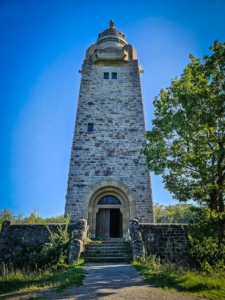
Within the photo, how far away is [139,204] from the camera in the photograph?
10.7 meters

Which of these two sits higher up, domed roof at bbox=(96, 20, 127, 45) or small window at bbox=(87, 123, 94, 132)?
domed roof at bbox=(96, 20, 127, 45)

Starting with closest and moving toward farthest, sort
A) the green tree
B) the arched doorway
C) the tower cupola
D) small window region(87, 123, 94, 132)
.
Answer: the green tree → the arched doorway → small window region(87, 123, 94, 132) → the tower cupola

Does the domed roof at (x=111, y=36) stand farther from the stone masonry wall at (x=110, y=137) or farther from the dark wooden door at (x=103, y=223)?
the dark wooden door at (x=103, y=223)

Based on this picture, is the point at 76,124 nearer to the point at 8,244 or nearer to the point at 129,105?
the point at 129,105

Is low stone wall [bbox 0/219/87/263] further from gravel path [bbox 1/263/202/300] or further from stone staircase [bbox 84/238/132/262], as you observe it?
gravel path [bbox 1/263/202/300]

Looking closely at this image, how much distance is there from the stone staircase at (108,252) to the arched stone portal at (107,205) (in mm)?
2134

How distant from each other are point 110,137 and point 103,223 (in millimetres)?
4851

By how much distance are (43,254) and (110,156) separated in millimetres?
6017

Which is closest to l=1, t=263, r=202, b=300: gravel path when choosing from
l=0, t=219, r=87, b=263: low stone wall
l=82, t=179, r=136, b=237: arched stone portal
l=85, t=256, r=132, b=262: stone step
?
l=85, t=256, r=132, b=262: stone step

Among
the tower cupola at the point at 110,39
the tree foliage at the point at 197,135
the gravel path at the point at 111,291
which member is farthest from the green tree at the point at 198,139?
the tower cupola at the point at 110,39

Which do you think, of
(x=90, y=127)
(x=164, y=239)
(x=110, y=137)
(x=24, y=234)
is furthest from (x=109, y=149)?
(x=24, y=234)

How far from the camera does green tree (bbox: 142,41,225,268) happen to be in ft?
21.6

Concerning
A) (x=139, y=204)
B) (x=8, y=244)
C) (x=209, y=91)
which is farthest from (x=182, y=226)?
(x=8, y=244)

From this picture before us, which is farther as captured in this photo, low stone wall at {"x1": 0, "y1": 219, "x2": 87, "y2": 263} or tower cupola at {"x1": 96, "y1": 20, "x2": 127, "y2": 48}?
tower cupola at {"x1": 96, "y1": 20, "x2": 127, "y2": 48}
